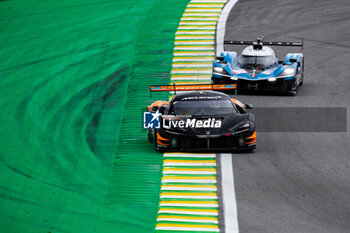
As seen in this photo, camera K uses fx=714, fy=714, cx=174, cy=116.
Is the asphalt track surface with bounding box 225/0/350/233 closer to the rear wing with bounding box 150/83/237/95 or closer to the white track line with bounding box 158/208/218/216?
the white track line with bounding box 158/208/218/216

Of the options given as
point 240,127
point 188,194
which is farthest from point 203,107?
point 188,194

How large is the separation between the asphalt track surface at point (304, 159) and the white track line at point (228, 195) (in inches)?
4.7

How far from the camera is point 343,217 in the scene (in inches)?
476

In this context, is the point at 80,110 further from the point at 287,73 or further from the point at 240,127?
the point at 287,73

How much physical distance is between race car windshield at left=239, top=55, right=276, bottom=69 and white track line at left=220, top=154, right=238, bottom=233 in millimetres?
7167

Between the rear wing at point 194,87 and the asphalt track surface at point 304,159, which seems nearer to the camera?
the asphalt track surface at point 304,159

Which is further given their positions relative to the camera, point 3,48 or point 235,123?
point 3,48

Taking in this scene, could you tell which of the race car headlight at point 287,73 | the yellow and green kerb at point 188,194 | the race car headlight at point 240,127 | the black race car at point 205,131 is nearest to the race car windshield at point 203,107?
the black race car at point 205,131

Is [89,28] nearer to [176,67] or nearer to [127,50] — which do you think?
[127,50]

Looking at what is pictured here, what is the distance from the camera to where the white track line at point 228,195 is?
11.9 m

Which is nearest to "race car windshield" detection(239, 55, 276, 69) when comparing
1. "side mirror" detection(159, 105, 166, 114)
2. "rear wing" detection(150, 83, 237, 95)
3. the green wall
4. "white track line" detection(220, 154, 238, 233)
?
the green wall

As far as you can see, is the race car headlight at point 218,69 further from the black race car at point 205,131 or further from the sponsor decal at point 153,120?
the sponsor decal at point 153,120

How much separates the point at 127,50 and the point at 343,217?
14940 millimetres

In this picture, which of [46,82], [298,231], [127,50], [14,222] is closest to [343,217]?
[298,231]
